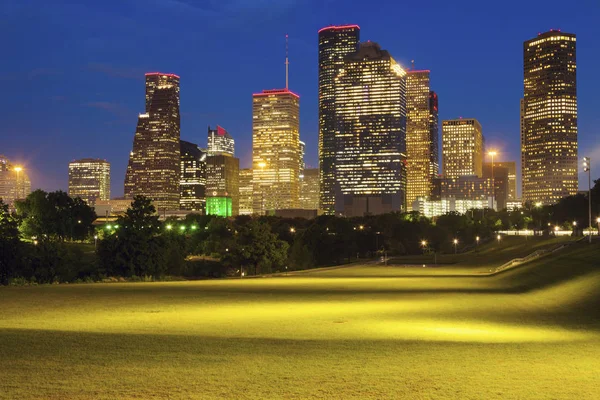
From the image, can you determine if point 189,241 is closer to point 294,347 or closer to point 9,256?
point 9,256

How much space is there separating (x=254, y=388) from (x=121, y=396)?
101 inches

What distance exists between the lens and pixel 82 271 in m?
58.6

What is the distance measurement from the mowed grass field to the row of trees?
20.8 metres

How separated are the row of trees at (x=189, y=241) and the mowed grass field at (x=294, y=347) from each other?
68.1 ft

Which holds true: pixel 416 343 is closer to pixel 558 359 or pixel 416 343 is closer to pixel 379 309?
pixel 558 359

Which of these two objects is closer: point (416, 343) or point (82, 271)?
point (416, 343)

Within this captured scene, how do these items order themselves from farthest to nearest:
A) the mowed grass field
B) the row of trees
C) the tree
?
the row of trees
the tree
the mowed grass field

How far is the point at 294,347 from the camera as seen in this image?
1781cm

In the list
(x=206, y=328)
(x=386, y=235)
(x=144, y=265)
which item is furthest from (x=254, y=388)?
(x=386, y=235)

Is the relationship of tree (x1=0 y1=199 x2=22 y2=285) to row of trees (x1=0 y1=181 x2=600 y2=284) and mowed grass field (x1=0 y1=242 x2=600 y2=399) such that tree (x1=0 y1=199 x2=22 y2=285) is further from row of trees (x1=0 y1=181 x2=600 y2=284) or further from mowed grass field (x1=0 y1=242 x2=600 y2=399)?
mowed grass field (x1=0 y1=242 x2=600 y2=399)

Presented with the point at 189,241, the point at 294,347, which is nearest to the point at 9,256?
the point at 294,347

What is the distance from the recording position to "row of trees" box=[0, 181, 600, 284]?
2126 inches

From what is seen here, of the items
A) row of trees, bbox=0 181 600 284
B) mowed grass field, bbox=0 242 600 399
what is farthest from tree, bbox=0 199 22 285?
mowed grass field, bbox=0 242 600 399

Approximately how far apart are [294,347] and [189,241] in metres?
98.9
